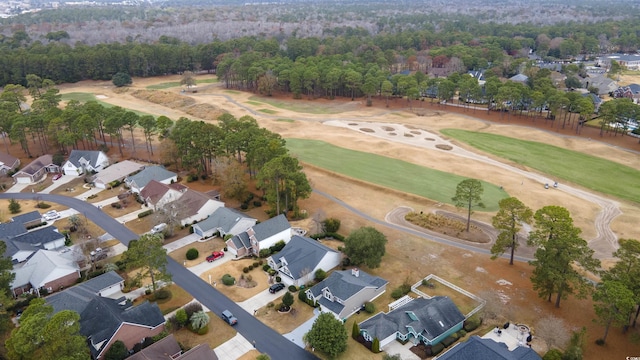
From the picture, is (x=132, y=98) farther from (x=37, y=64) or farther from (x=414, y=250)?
(x=414, y=250)

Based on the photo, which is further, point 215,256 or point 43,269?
point 215,256

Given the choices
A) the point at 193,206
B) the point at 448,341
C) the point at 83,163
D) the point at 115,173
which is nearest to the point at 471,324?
the point at 448,341

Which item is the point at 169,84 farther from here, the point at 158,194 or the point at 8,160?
the point at 158,194

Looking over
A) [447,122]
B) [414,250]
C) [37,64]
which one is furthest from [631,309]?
[37,64]

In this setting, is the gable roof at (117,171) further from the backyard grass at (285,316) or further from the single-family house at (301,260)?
the backyard grass at (285,316)

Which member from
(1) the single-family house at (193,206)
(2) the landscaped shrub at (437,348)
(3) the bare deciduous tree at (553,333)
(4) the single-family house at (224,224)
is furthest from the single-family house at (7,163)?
(3) the bare deciduous tree at (553,333)

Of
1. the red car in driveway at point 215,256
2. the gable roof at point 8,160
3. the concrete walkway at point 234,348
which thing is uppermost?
the gable roof at point 8,160
